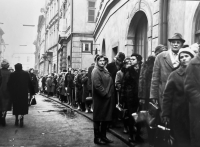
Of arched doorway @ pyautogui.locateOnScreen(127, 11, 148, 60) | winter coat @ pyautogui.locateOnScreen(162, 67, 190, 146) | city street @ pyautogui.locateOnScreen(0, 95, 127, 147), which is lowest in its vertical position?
city street @ pyautogui.locateOnScreen(0, 95, 127, 147)

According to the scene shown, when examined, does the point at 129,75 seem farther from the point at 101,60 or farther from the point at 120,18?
the point at 120,18

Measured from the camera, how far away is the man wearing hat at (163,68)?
588 centimetres

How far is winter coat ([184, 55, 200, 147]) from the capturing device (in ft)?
13.6

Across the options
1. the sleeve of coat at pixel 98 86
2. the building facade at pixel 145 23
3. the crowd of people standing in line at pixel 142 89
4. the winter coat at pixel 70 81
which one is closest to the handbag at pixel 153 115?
the crowd of people standing in line at pixel 142 89

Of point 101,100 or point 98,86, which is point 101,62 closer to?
point 98,86

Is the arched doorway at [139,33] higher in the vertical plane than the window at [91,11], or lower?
lower

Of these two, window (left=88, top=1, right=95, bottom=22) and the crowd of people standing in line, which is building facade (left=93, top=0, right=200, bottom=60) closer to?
the crowd of people standing in line

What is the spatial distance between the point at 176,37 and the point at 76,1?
2504cm

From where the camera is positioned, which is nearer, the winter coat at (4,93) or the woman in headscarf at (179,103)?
the woman in headscarf at (179,103)

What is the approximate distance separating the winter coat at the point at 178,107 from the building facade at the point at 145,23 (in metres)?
4.17

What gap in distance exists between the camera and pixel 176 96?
4.86m

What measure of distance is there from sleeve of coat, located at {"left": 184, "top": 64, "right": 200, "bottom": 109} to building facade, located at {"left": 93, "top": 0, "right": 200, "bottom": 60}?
4.68 m

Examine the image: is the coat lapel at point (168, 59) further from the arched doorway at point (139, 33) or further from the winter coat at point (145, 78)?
the arched doorway at point (139, 33)

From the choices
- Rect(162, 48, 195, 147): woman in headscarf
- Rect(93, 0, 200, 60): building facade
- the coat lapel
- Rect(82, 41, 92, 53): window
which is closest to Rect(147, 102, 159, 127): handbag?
the coat lapel
